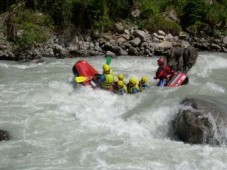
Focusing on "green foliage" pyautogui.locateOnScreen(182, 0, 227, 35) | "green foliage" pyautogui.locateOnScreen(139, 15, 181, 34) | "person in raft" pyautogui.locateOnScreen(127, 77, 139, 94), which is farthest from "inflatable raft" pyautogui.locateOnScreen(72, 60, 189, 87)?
"green foliage" pyautogui.locateOnScreen(182, 0, 227, 35)

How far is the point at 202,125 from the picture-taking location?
25.1 ft

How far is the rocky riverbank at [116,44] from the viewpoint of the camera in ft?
47.7

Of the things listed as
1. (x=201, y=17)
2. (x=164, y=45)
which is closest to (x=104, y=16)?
(x=164, y=45)

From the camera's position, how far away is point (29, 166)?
22.4 feet

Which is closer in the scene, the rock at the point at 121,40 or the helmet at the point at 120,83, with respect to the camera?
the helmet at the point at 120,83

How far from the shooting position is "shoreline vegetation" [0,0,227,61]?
1491cm

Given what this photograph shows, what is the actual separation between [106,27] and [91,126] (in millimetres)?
8627

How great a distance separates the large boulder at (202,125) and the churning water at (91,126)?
153 millimetres

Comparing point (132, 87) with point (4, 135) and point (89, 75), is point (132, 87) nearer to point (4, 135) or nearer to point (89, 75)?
point (89, 75)

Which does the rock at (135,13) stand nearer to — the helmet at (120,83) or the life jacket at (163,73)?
the life jacket at (163,73)

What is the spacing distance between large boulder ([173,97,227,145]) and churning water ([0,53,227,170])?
153mm

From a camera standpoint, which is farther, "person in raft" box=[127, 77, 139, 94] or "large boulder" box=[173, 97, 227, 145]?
"person in raft" box=[127, 77, 139, 94]

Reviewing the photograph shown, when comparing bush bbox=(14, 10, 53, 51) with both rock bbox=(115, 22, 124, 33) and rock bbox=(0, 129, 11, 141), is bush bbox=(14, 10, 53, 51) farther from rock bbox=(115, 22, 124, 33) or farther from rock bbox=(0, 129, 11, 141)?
rock bbox=(0, 129, 11, 141)

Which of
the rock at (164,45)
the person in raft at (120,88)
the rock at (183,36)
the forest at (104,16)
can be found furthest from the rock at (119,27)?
the person in raft at (120,88)
